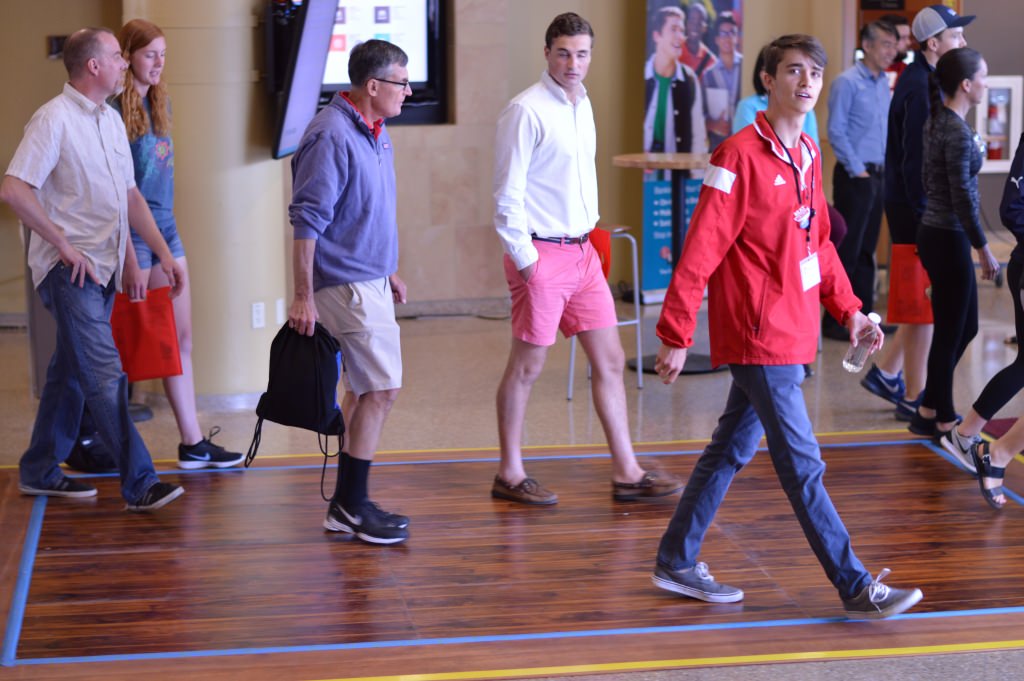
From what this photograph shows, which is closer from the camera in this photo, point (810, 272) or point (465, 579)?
point (810, 272)

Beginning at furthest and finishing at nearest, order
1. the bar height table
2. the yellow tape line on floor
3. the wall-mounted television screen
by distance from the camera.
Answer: the wall-mounted television screen, the bar height table, the yellow tape line on floor

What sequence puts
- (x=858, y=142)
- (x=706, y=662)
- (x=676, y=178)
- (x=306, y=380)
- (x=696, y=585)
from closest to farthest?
(x=706, y=662)
(x=696, y=585)
(x=306, y=380)
(x=676, y=178)
(x=858, y=142)

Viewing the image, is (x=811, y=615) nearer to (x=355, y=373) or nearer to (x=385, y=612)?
(x=385, y=612)

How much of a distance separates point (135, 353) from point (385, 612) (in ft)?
5.90

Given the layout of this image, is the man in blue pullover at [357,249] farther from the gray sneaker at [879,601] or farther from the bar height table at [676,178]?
the bar height table at [676,178]

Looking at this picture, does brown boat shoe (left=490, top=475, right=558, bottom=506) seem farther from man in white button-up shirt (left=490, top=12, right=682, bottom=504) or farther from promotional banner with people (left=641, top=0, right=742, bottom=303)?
promotional banner with people (left=641, top=0, right=742, bottom=303)

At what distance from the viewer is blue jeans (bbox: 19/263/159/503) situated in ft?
15.0

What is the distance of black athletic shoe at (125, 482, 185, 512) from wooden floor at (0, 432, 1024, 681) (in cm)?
5

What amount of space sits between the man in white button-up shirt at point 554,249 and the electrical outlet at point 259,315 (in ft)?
6.21

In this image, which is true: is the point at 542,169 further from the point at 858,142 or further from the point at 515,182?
the point at 858,142

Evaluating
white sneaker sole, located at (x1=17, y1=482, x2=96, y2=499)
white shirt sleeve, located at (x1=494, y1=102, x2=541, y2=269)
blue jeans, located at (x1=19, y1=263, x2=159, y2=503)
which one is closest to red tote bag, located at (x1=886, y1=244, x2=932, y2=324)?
white shirt sleeve, located at (x1=494, y1=102, x2=541, y2=269)

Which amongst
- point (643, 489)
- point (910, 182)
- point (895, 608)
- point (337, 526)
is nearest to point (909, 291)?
point (910, 182)

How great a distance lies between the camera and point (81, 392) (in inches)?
190

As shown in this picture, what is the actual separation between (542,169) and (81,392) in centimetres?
184
